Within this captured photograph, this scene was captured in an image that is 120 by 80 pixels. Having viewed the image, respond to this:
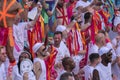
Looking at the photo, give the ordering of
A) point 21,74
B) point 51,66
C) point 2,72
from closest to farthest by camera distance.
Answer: point 21,74, point 2,72, point 51,66

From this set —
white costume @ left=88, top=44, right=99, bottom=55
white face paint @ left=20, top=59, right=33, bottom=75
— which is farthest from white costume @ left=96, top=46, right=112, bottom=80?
white face paint @ left=20, top=59, right=33, bottom=75

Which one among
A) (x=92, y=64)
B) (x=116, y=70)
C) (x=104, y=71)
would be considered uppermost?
(x=92, y=64)

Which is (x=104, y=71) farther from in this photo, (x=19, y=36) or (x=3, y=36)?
(x=3, y=36)

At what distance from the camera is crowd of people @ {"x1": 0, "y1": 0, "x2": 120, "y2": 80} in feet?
32.5

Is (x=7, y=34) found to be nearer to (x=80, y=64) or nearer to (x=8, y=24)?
(x=8, y=24)

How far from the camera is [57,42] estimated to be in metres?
11.1

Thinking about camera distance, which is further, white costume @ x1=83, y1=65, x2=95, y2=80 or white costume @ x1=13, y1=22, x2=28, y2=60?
white costume @ x1=13, y1=22, x2=28, y2=60

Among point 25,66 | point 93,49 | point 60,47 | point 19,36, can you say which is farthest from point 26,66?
point 93,49

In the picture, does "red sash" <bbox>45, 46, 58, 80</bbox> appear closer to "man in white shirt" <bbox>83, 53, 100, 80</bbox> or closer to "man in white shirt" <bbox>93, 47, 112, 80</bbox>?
"man in white shirt" <bbox>83, 53, 100, 80</bbox>

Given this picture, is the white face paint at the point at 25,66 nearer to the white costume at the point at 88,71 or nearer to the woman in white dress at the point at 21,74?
the woman in white dress at the point at 21,74

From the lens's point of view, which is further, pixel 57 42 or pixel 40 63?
pixel 57 42

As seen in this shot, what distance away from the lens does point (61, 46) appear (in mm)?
11180

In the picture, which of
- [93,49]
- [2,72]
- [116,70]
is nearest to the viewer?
[2,72]

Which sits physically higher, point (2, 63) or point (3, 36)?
point (3, 36)
